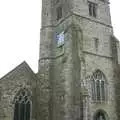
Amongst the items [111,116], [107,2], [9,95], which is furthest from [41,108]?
[107,2]

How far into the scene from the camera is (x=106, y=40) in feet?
84.2

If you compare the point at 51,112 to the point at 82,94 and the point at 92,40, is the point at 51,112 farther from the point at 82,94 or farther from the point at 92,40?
the point at 92,40

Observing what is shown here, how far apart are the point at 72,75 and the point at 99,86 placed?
3.80 metres

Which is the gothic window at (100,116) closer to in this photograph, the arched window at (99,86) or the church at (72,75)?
the church at (72,75)

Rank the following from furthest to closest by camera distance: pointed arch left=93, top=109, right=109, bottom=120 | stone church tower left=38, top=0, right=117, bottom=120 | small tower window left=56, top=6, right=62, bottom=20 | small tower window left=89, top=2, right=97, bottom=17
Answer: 1. small tower window left=56, top=6, right=62, bottom=20
2. small tower window left=89, top=2, right=97, bottom=17
3. pointed arch left=93, top=109, right=109, bottom=120
4. stone church tower left=38, top=0, right=117, bottom=120

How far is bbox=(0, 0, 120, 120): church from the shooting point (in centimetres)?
2097

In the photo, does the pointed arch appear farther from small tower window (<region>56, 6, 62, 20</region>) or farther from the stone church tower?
small tower window (<region>56, 6, 62, 20</region>)

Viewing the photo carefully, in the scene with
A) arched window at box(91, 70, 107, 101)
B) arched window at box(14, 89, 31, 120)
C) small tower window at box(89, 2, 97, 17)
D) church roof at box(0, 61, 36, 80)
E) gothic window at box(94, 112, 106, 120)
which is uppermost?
small tower window at box(89, 2, 97, 17)

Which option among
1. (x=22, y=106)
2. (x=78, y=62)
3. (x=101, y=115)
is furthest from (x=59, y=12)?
(x=101, y=115)

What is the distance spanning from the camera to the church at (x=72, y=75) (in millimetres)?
20969

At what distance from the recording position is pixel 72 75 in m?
21.1

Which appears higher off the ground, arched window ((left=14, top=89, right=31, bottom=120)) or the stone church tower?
the stone church tower

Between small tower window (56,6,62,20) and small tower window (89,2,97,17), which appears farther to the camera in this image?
small tower window (56,6,62,20)

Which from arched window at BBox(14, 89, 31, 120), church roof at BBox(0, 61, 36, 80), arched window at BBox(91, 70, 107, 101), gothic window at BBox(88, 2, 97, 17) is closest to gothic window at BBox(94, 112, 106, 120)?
arched window at BBox(91, 70, 107, 101)
